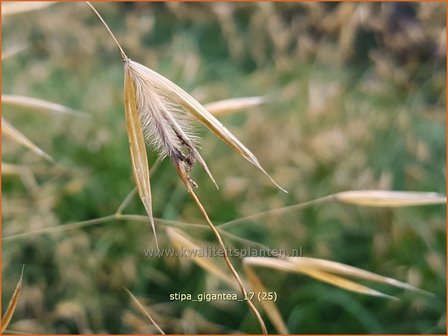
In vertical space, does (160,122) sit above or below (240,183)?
above

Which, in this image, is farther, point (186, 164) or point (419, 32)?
point (419, 32)

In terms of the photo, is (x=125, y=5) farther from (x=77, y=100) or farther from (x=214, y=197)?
(x=214, y=197)

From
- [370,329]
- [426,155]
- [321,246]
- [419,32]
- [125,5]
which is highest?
[125,5]

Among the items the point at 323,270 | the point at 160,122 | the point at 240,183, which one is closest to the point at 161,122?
the point at 160,122

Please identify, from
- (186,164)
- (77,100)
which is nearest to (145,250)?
(77,100)

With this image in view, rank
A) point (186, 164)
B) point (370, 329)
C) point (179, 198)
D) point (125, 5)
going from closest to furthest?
1. point (186, 164)
2. point (370, 329)
3. point (179, 198)
4. point (125, 5)

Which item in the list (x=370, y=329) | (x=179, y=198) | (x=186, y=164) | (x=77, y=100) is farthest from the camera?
(x=77, y=100)

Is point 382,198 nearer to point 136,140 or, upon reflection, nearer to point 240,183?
point 136,140

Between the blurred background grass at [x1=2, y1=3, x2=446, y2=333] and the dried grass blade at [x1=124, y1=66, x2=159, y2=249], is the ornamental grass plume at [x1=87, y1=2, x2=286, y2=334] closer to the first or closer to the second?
the dried grass blade at [x1=124, y1=66, x2=159, y2=249]

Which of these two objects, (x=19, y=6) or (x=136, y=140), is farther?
(x=19, y=6)
